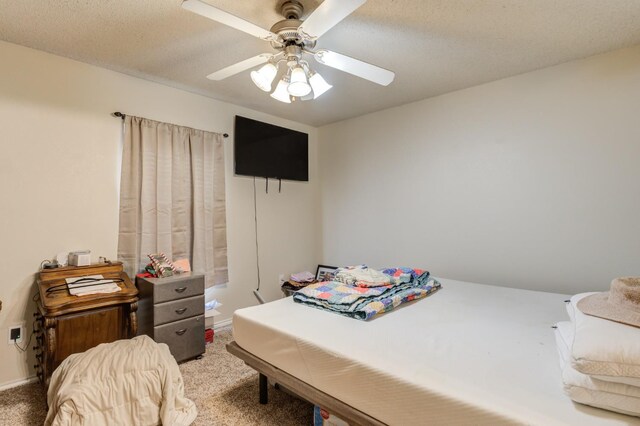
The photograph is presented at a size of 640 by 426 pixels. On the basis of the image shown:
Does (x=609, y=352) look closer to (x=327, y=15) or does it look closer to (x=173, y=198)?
(x=327, y=15)

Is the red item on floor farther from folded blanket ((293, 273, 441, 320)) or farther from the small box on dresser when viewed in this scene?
folded blanket ((293, 273, 441, 320))

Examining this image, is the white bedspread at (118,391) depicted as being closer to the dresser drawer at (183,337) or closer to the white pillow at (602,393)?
the dresser drawer at (183,337)

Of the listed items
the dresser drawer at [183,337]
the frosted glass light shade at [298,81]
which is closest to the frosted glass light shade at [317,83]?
the frosted glass light shade at [298,81]

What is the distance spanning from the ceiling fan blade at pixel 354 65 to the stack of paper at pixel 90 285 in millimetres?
2132

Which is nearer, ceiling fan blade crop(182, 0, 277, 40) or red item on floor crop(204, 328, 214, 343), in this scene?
ceiling fan blade crop(182, 0, 277, 40)

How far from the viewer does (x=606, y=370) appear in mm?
1031

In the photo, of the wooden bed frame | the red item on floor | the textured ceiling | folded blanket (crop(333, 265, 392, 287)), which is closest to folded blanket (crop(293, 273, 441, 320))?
folded blanket (crop(333, 265, 392, 287))

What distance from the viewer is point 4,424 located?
5.92 ft

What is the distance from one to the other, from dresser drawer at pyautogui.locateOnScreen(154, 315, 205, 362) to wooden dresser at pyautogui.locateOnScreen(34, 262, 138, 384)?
235mm

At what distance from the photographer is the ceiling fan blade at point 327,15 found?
1331 mm

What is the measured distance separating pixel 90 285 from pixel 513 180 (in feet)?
11.6

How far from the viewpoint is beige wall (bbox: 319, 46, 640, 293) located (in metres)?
2.40

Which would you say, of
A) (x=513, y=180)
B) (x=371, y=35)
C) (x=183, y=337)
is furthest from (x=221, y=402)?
(x=513, y=180)

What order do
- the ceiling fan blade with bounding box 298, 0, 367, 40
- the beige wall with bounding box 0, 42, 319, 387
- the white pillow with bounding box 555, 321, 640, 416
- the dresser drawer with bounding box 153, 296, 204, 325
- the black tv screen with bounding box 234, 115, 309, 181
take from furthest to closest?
the black tv screen with bounding box 234, 115, 309, 181, the dresser drawer with bounding box 153, 296, 204, 325, the beige wall with bounding box 0, 42, 319, 387, the ceiling fan blade with bounding box 298, 0, 367, 40, the white pillow with bounding box 555, 321, 640, 416
